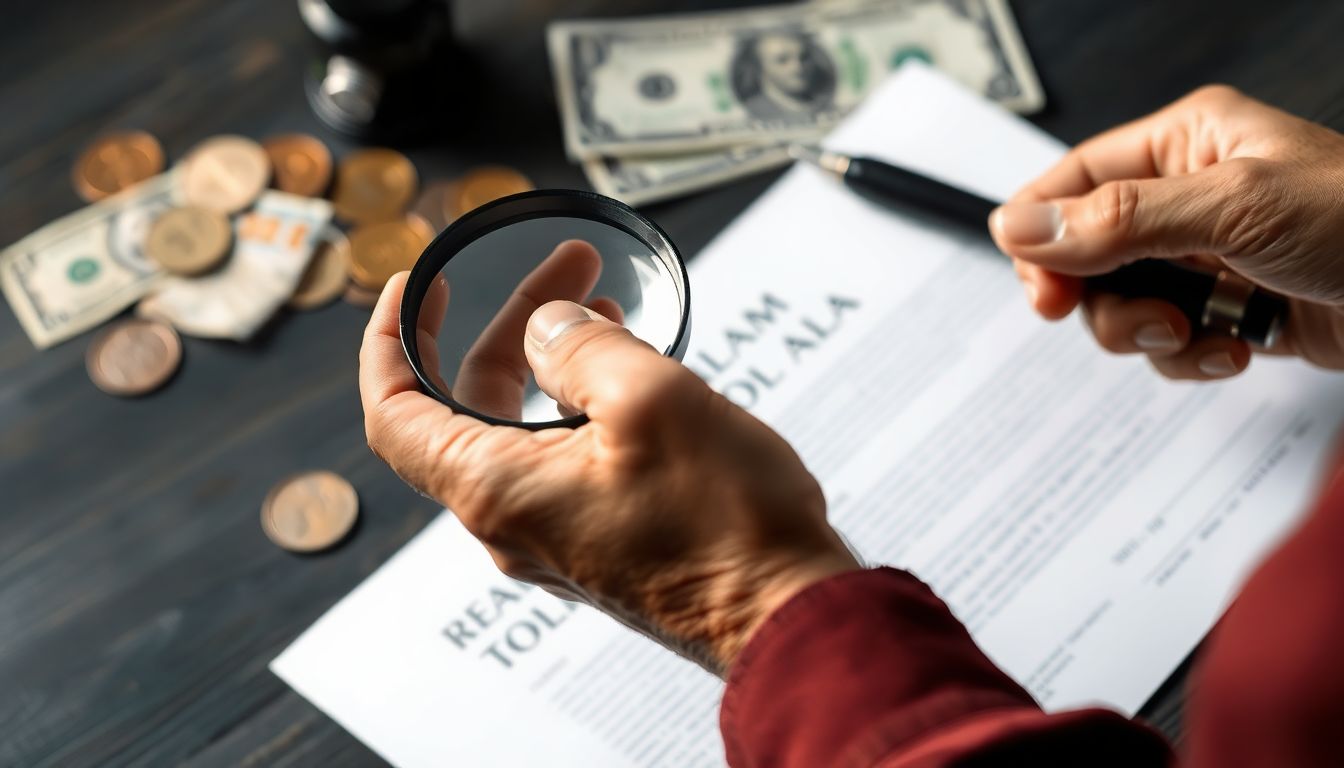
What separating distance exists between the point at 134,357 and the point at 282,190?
0.20 metres

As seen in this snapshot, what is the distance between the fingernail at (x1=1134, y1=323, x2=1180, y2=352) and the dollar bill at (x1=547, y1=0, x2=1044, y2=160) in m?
0.28

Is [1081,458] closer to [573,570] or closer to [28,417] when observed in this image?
[573,570]

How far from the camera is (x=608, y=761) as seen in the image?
775 mm

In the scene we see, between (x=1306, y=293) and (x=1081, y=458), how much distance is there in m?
0.20

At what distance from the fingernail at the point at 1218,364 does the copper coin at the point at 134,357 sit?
852mm

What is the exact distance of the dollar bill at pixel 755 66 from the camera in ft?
3.34

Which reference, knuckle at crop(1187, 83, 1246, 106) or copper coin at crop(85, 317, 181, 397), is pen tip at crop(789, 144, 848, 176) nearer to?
knuckle at crop(1187, 83, 1246, 106)

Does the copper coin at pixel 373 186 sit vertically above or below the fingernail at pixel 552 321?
below

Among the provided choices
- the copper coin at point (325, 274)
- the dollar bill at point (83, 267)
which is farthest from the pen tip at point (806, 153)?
the dollar bill at point (83, 267)

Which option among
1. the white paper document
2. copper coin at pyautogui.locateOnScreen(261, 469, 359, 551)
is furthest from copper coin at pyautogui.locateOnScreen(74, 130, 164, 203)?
the white paper document

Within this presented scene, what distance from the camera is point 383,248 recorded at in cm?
95

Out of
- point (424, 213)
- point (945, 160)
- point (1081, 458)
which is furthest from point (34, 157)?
point (1081, 458)

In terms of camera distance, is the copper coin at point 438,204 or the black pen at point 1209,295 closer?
the black pen at point 1209,295

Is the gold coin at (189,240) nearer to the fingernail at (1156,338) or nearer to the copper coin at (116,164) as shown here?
the copper coin at (116,164)
